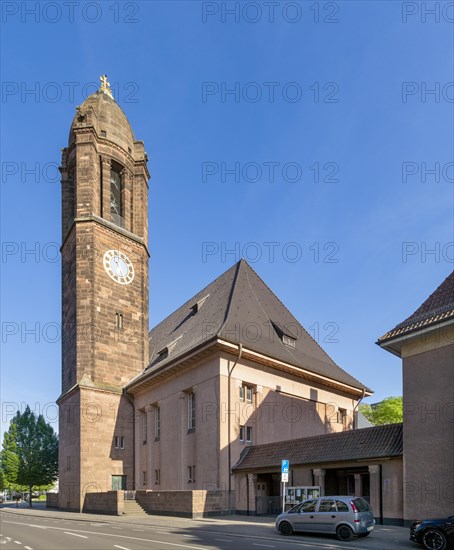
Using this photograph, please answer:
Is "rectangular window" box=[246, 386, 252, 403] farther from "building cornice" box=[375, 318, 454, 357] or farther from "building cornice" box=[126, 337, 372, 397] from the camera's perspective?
"building cornice" box=[375, 318, 454, 357]

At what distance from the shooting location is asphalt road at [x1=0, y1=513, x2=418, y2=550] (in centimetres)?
1455

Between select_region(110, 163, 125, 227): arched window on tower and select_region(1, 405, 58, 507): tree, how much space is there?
31.1 metres

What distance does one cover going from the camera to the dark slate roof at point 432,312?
18.8 metres

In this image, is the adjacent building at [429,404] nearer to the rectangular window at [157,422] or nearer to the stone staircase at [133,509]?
the stone staircase at [133,509]

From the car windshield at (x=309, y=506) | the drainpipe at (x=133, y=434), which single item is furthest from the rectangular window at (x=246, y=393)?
the car windshield at (x=309, y=506)

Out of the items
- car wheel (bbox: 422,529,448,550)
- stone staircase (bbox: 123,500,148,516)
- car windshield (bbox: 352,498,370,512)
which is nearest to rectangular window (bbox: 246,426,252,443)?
stone staircase (bbox: 123,500,148,516)

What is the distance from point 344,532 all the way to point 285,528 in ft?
8.21

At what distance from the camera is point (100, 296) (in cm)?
3775

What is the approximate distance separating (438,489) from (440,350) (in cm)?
471

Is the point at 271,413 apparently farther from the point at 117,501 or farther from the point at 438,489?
the point at 438,489

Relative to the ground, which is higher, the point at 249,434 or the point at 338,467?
the point at 249,434

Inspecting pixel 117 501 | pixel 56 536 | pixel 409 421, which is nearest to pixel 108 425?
pixel 117 501

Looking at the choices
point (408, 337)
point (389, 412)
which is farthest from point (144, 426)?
point (389, 412)

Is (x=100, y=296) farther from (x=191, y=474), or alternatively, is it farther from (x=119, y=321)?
(x=191, y=474)
